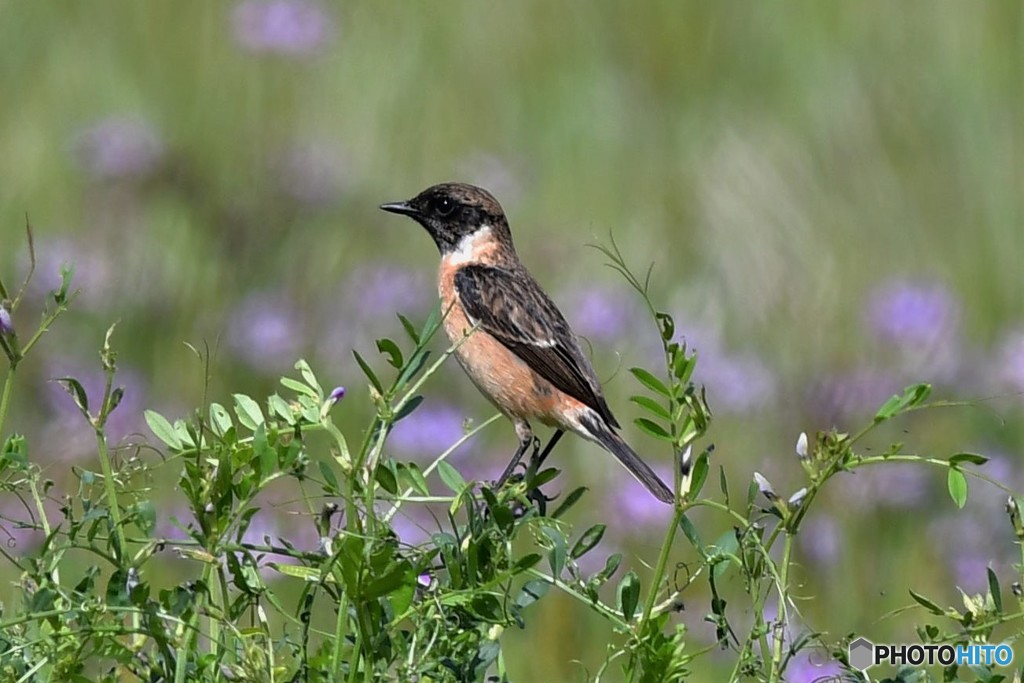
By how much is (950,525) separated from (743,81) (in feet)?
16.4

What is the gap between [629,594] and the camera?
7.75ft

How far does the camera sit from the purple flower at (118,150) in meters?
8.30

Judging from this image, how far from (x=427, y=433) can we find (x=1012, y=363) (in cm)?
235

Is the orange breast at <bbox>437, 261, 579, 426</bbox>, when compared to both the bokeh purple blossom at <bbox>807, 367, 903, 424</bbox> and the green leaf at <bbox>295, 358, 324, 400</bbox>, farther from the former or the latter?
the green leaf at <bbox>295, 358, 324, 400</bbox>

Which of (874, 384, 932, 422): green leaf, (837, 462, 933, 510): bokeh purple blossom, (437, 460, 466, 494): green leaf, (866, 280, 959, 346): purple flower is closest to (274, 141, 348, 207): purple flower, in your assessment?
(866, 280, 959, 346): purple flower

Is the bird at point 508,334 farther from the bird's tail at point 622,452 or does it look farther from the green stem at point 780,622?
the green stem at point 780,622

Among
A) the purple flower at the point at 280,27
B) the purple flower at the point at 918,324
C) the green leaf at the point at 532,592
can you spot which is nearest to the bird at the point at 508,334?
the purple flower at the point at 918,324

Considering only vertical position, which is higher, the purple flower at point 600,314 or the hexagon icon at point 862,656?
the purple flower at point 600,314

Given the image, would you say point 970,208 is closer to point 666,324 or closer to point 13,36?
point 13,36

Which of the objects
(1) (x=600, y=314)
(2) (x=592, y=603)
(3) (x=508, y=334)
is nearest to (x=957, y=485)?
(2) (x=592, y=603)

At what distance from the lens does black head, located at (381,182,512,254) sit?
600 centimetres

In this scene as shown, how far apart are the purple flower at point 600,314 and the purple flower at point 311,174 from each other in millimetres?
1253

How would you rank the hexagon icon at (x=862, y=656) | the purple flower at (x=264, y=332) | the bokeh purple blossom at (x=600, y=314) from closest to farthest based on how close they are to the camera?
1. the hexagon icon at (x=862, y=656)
2. the purple flower at (x=264, y=332)
3. the bokeh purple blossom at (x=600, y=314)

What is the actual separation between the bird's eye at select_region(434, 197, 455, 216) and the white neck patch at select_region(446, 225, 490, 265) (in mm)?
106
